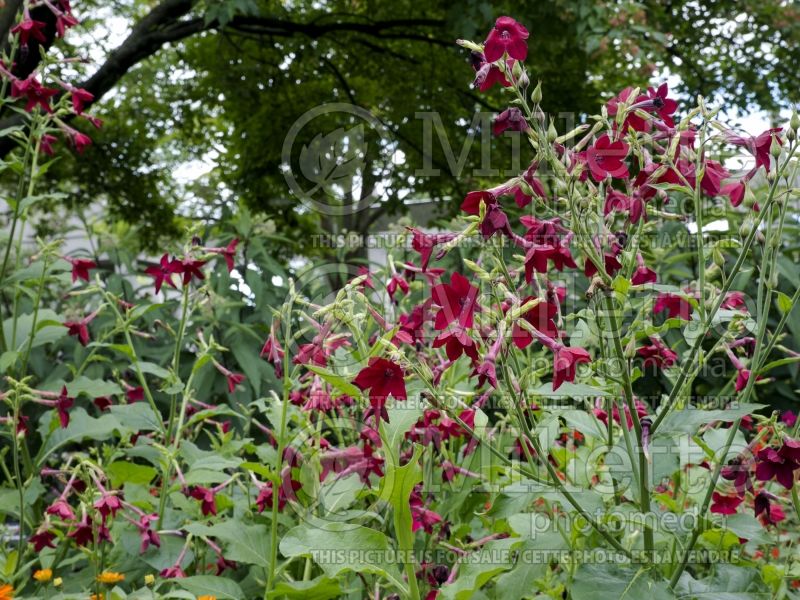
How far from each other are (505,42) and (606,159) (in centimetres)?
27

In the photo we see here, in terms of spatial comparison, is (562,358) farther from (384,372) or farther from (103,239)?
(103,239)

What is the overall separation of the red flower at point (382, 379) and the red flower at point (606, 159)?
0.50 meters

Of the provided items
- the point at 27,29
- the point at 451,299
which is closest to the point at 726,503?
the point at 451,299

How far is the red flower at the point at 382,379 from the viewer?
1.31m

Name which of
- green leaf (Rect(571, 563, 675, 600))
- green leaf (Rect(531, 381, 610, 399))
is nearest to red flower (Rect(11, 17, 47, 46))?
green leaf (Rect(531, 381, 610, 399))

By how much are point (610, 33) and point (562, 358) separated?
471 cm

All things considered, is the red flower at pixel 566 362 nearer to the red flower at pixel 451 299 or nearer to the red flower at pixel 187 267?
the red flower at pixel 451 299

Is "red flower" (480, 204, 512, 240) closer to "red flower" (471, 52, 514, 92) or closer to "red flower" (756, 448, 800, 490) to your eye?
"red flower" (471, 52, 514, 92)

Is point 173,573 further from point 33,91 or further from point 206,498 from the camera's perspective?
point 33,91

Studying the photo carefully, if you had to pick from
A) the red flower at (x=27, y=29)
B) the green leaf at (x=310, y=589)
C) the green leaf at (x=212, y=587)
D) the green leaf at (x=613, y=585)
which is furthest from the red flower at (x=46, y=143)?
the green leaf at (x=613, y=585)

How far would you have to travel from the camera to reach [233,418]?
427cm

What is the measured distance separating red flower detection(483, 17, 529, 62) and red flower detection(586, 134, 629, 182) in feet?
0.68

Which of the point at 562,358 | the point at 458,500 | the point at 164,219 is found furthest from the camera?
the point at 164,219

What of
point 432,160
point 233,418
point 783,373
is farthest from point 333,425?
point 432,160
